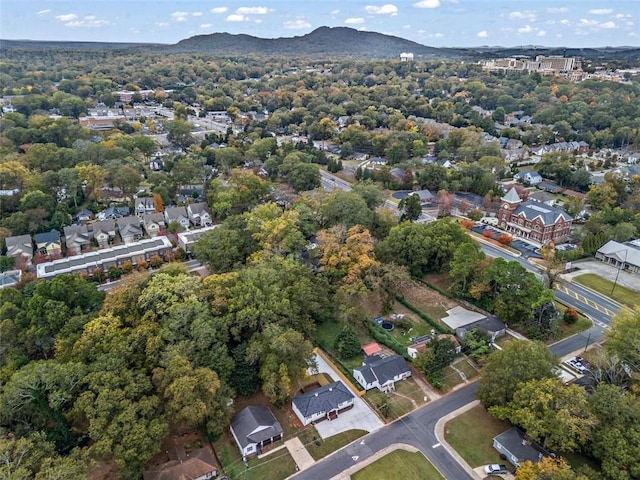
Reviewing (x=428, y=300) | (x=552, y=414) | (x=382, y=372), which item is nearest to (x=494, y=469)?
(x=552, y=414)

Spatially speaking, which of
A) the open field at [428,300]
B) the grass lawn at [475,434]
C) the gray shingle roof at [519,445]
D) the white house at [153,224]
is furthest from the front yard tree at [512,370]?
the white house at [153,224]

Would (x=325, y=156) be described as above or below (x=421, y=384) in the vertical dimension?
above

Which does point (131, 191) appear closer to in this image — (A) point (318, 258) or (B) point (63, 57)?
(A) point (318, 258)

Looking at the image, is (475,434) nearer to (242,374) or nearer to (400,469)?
(400,469)

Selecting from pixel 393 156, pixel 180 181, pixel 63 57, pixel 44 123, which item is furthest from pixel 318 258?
pixel 63 57

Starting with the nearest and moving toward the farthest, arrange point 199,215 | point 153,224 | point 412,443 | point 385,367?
point 412,443 → point 385,367 → point 153,224 → point 199,215

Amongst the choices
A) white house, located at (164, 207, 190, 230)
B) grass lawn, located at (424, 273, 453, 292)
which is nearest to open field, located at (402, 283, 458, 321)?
grass lawn, located at (424, 273, 453, 292)

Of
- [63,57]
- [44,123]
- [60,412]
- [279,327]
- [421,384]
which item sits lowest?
[421,384]

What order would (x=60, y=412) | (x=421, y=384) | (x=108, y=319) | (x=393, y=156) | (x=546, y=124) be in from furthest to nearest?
(x=546, y=124) < (x=393, y=156) < (x=421, y=384) < (x=108, y=319) < (x=60, y=412)
